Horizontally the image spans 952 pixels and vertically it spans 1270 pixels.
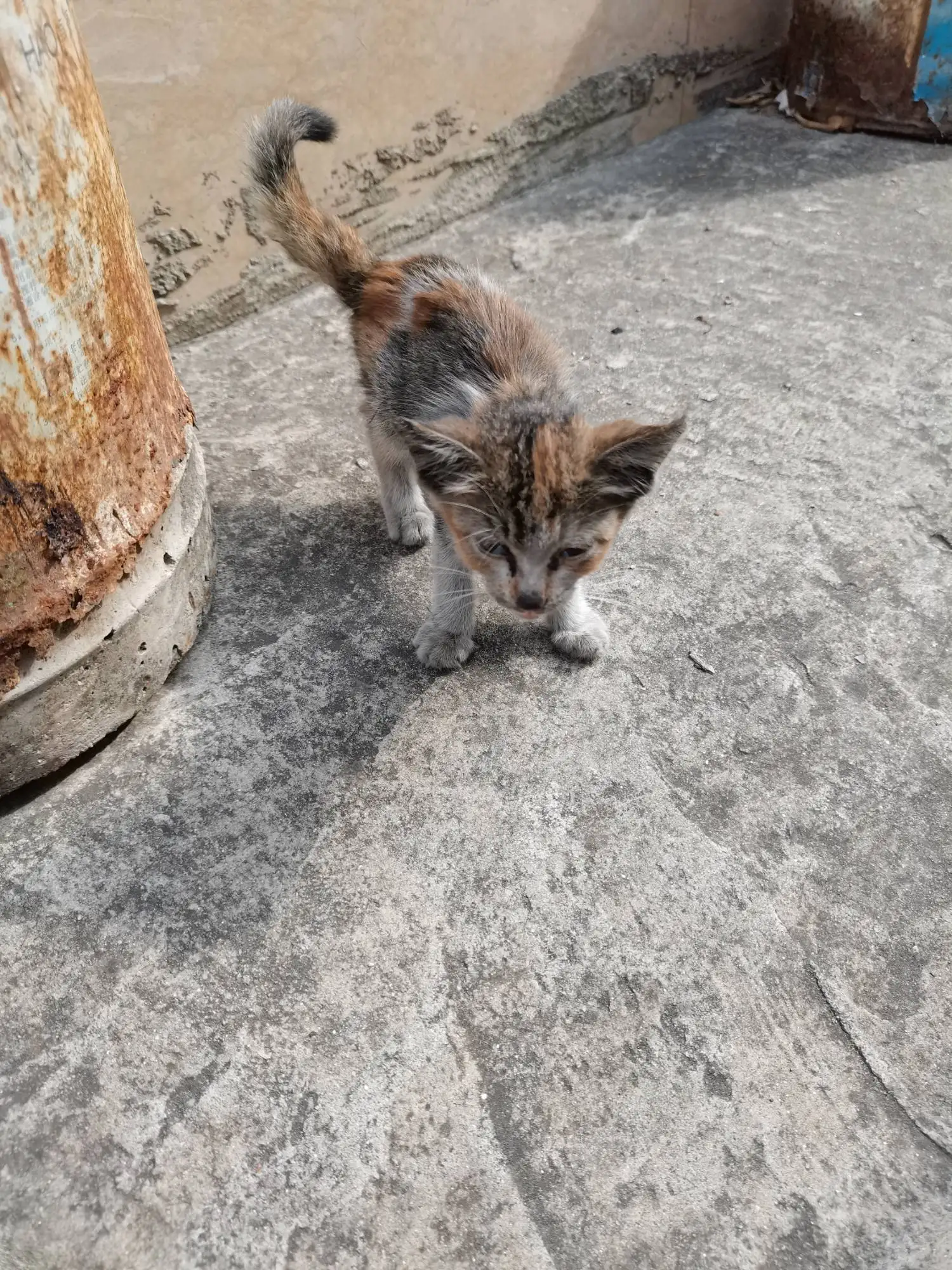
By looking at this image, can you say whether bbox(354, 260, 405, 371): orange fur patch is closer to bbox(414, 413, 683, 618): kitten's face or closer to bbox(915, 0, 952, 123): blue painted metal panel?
bbox(414, 413, 683, 618): kitten's face

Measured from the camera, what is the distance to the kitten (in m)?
2.14

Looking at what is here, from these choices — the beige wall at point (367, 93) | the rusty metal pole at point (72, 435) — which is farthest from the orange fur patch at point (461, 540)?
the beige wall at point (367, 93)

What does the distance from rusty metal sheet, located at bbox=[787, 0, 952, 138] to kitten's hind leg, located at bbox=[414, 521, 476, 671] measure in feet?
13.5

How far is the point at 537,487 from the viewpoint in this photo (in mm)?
2113

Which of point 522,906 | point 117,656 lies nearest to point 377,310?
point 117,656

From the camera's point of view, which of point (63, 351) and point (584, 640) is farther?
point (584, 640)

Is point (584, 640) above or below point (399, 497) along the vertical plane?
below

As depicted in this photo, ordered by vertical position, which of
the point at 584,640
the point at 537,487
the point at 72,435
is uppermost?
the point at 72,435

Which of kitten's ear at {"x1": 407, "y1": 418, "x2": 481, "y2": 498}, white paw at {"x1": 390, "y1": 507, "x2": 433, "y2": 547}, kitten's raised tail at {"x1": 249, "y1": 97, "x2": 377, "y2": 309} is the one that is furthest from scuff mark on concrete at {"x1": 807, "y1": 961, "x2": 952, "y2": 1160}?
kitten's raised tail at {"x1": 249, "y1": 97, "x2": 377, "y2": 309}

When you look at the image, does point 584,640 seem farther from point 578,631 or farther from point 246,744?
point 246,744

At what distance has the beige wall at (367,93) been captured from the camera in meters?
3.46

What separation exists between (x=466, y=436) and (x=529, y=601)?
15.8 inches

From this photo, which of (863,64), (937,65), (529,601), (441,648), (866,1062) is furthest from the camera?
(863,64)

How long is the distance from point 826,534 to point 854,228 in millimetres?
2212
